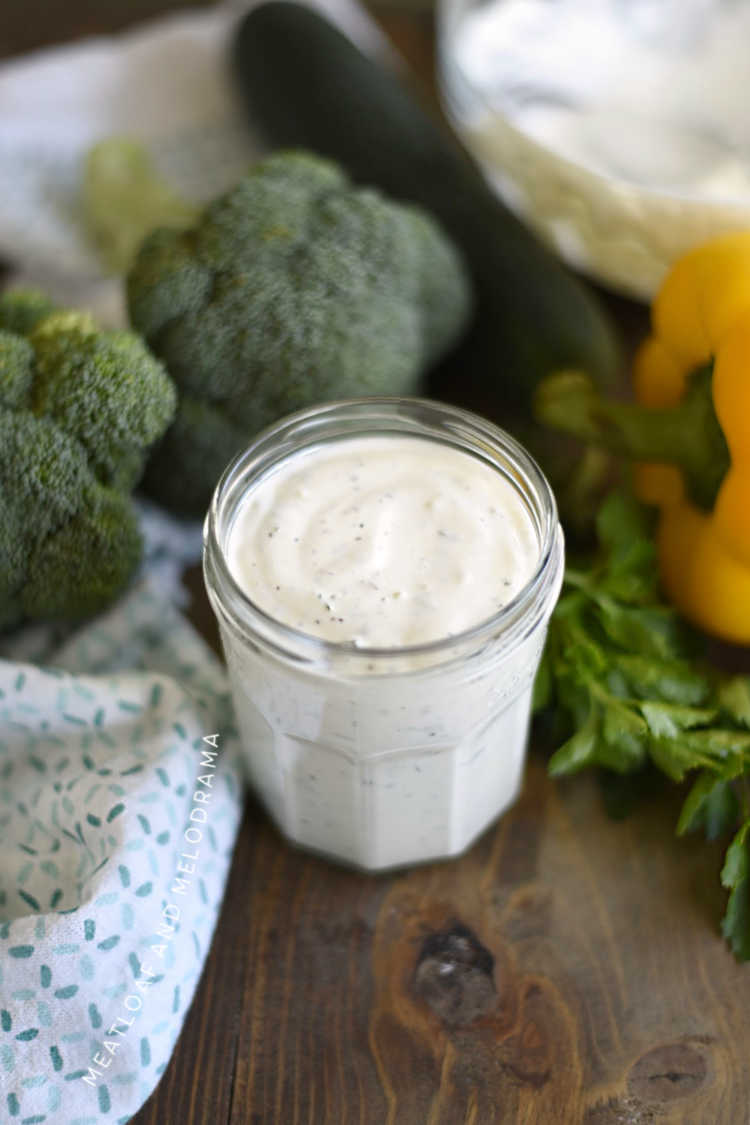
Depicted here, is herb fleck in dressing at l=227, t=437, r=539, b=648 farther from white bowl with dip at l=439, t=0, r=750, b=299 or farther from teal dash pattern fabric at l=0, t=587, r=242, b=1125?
white bowl with dip at l=439, t=0, r=750, b=299

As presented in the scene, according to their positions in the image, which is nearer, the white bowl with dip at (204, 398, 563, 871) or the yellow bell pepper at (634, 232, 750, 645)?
the white bowl with dip at (204, 398, 563, 871)

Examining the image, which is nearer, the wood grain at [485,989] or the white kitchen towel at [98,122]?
the wood grain at [485,989]

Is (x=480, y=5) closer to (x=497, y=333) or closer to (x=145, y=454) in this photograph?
(x=497, y=333)

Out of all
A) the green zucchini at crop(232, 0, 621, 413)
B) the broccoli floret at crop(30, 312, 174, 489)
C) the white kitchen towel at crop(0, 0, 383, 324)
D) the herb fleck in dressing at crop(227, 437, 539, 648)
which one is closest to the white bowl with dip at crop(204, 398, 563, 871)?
the herb fleck in dressing at crop(227, 437, 539, 648)

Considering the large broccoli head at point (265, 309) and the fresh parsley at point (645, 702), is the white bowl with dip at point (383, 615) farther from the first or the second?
the large broccoli head at point (265, 309)

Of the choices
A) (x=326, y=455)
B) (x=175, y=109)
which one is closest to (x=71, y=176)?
(x=175, y=109)

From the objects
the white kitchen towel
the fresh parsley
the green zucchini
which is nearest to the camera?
the fresh parsley

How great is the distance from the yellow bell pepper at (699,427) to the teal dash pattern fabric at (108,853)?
41cm

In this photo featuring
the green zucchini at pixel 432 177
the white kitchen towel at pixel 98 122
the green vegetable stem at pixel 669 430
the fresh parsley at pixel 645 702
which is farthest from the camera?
the white kitchen towel at pixel 98 122

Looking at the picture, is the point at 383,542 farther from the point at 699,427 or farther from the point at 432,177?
the point at 432,177

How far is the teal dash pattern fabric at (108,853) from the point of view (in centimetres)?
72

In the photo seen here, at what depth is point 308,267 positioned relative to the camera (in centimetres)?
101

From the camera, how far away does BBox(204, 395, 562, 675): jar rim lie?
27.4 inches

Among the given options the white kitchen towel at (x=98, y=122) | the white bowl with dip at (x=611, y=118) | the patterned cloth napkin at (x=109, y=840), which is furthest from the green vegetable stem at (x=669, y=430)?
the white kitchen towel at (x=98, y=122)
